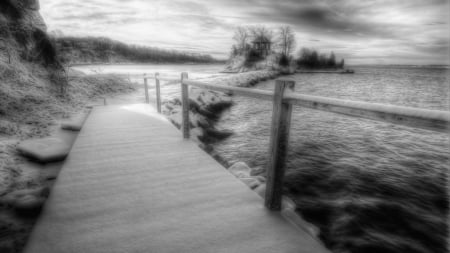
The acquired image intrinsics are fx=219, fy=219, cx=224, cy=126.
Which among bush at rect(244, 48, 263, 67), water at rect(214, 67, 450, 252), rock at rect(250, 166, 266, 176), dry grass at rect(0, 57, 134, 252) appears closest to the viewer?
dry grass at rect(0, 57, 134, 252)

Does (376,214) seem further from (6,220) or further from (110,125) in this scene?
(110,125)

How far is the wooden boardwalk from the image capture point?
4.58 feet

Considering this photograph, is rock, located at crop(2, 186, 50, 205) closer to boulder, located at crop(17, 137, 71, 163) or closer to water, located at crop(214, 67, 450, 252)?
boulder, located at crop(17, 137, 71, 163)

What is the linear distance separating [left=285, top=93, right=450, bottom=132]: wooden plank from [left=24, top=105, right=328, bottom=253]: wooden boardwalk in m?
0.88

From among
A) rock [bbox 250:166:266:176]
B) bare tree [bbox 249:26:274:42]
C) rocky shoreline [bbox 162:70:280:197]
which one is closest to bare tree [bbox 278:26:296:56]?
bare tree [bbox 249:26:274:42]

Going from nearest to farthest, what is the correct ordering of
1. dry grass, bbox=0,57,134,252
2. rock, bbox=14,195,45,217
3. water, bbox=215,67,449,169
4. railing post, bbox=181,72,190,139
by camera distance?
dry grass, bbox=0,57,134,252 < rock, bbox=14,195,45,217 < railing post, bbox=181,72,190,139 < water, bbox=215,67,449,169

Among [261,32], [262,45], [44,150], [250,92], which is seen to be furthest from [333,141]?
[261,32]

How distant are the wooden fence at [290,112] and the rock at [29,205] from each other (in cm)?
179

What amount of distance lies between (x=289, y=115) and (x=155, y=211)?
1.28m

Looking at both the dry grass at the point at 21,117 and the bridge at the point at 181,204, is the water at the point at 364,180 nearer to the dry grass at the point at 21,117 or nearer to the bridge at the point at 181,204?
the bridge at the point at 181,204

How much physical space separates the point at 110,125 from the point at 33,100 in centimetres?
196

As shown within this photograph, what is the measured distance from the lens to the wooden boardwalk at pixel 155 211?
4.58 ft

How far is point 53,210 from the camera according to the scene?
1.70 metres

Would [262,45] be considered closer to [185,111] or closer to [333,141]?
[333,141]
